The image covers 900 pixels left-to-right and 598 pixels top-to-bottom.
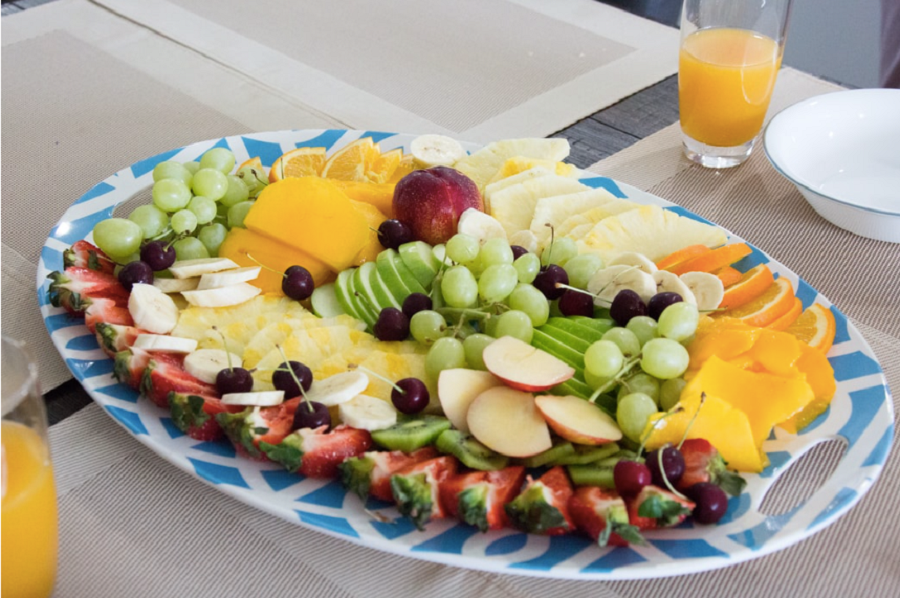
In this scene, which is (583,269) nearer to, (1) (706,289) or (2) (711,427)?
(1) (706,289)

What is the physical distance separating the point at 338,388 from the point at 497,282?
0.92 feet

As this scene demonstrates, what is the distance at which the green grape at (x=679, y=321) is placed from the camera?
1.02 metres

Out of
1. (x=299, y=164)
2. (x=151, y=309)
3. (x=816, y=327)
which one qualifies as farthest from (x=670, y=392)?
(x=299, y=164)

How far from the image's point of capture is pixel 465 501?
32.6 inches

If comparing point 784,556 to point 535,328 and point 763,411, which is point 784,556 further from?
point 535,328

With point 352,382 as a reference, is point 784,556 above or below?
A: below

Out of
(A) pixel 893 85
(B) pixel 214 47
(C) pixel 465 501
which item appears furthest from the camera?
(A) pixel 893 85

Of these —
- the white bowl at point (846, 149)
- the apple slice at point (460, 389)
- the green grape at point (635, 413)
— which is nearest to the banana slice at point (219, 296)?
the apple slice at point (460, 389)

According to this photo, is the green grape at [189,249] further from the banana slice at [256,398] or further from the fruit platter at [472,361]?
the banana slice at [256,398]

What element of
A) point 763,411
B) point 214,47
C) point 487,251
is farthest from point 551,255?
point 214,47

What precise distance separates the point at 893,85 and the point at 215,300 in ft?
6.95

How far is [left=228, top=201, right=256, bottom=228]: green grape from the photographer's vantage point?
133cm

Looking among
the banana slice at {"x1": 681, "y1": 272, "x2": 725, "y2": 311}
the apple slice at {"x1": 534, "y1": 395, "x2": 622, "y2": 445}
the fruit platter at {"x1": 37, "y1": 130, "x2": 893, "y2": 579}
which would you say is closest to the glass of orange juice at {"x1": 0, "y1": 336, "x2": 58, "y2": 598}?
the fruit platter at {"x1": 37, "y1": 130, "x2": 893, "y2": 579}

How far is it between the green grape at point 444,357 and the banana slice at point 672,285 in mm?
304
